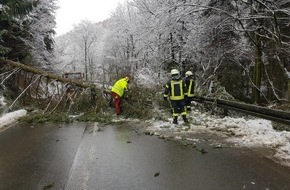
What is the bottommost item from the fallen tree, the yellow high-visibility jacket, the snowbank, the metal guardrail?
the snowbank

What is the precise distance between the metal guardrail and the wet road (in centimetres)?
116

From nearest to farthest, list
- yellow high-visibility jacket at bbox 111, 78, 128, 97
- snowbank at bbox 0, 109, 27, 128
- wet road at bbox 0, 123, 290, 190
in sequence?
wet road at bbox 0, 123, 290, 190
snowbank at bbox 0, 109, 27, 128
yellow high-visibility jacket at bbox 111, 78, 128, 97

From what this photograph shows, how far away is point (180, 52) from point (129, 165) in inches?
703

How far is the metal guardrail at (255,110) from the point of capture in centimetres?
716

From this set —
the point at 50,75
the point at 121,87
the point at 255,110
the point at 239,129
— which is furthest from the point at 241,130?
the point at 50,75

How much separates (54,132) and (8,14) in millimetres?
7844

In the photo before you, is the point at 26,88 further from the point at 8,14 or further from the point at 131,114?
the point at 131,114

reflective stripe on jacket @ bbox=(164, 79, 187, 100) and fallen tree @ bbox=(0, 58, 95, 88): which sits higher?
fallen tree @ bbox=(0, 58, 95, 88)

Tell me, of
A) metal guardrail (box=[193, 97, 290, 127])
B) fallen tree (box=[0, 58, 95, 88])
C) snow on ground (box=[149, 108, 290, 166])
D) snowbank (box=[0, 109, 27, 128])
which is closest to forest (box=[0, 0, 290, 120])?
fallen tree (box=[0, 58, 95, 88])

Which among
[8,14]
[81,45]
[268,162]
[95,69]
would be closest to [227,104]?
[268,162]

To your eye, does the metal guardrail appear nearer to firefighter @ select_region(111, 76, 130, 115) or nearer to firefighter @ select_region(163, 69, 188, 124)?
firefighter @ select_region(163, 69, 188, 124)

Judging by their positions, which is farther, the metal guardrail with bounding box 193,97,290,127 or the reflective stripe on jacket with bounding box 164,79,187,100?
the reflective stripe on jacket with bounding box 164,79,187,100

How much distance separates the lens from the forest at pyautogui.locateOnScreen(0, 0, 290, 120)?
45.3 ft

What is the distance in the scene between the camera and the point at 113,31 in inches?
1961
